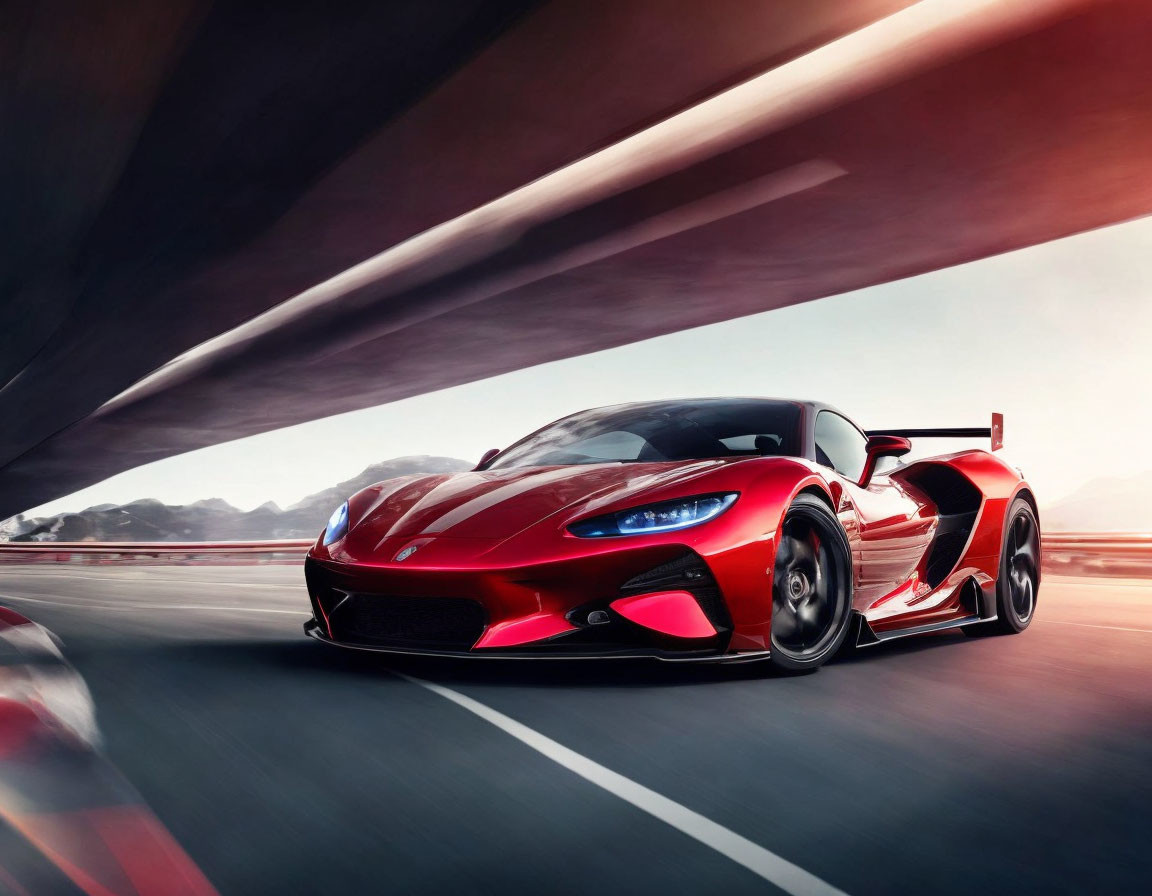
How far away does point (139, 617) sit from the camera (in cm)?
774

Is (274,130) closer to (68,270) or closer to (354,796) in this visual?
(68,270)

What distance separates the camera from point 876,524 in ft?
17.5

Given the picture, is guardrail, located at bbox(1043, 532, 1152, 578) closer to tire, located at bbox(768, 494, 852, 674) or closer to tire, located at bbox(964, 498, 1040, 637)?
tire, located at bbox(964, 498, 1040, 637)

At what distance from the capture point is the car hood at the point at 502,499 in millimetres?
4492

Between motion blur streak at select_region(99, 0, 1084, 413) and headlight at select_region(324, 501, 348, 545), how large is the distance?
7950mm

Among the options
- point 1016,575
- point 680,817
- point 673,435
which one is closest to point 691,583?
point 673,435

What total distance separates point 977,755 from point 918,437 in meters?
3.23

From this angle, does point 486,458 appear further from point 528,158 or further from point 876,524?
point 528,158

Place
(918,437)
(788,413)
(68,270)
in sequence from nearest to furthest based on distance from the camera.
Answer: (788,413), (918,437), (68,270)

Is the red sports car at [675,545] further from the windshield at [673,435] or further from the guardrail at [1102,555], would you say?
the guardrail at [1102,555]

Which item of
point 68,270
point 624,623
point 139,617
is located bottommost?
point 139,617

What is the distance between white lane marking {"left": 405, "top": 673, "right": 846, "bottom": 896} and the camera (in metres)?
2.29

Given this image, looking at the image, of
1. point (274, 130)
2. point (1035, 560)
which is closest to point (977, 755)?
point (1035, 560)

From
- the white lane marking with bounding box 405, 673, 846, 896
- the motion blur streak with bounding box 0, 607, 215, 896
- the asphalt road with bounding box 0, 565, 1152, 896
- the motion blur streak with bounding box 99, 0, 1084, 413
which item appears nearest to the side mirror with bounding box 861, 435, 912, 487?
the asphalt road with bounding box 0, 565, 1152, 896
